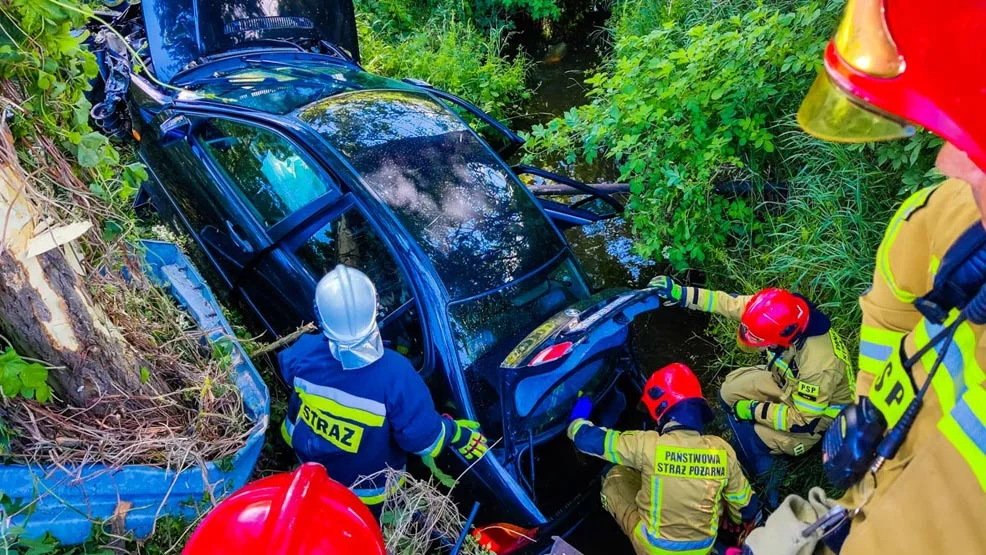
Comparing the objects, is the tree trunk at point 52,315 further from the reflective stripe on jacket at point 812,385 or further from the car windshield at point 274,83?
the reflective stripe on jacket at point 812,385

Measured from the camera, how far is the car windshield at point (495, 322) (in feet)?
8.12

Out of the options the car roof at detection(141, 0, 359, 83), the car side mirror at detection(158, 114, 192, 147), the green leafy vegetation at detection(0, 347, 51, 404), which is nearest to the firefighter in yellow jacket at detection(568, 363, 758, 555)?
the green leafy vegetation at detection(0, 347, 51, 404)

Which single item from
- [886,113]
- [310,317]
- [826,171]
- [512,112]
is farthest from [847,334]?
[512,112]

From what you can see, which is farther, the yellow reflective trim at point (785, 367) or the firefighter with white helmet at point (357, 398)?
the yellow reflective trim at point (785, 367)

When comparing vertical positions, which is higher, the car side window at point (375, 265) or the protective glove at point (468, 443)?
the car side window at point (375, 265)

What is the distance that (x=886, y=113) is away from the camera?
1104mm

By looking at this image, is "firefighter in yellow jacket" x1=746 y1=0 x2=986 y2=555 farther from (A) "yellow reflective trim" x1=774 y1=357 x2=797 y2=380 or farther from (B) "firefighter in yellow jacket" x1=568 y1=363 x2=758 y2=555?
(A) "yellow reflective trim" x1=774 y1=357 x2=797 y2=380

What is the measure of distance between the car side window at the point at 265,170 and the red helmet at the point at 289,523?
5.02 ft

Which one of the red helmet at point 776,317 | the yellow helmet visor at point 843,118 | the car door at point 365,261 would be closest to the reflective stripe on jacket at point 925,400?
the yellow helmet visor at point 843,118

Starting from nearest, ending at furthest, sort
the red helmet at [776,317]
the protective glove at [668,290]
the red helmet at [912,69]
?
the red helmet at [912,69]
the red helmet at [776,317]
the protective glove at [668,290]

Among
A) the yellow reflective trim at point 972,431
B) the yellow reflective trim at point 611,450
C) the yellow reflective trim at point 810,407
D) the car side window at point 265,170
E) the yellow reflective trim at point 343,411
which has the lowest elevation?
the yellow reflective trim at point 810,407

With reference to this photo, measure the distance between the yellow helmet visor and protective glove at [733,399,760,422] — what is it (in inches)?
84.9

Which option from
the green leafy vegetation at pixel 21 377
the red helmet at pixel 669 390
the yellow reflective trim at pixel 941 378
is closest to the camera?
the yellow reflective trim at pixel 941 378

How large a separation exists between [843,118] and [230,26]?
3.76m
